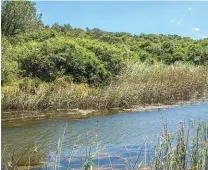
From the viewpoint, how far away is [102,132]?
43.9ft

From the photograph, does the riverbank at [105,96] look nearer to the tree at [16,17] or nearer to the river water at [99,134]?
the river water at [99,134]

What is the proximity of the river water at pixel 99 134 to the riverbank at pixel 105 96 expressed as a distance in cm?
179

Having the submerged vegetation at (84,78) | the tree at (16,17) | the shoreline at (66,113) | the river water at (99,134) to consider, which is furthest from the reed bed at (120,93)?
the tree at (16,17)

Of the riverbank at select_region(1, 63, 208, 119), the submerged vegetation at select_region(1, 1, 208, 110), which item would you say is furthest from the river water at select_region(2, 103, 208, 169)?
the submerged vegetation at select_region(1, 1, 208, 110)

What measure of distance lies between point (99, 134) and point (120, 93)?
7019 millimetres

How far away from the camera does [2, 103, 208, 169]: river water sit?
998 cm

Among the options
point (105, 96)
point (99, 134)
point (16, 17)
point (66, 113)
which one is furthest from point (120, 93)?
point (16, 17)

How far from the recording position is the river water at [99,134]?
9977 millimetres

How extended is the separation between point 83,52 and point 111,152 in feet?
54.3

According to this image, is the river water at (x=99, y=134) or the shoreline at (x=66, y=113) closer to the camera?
the river water at (x=99, y=134)

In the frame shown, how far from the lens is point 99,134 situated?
511 inches

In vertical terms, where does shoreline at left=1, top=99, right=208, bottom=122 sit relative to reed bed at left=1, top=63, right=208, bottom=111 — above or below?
below

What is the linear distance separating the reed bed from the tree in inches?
649

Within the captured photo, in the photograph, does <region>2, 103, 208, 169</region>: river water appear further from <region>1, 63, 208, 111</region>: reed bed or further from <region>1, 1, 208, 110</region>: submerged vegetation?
<region>1, 1, 208, 110</region>: submerged vegetation
